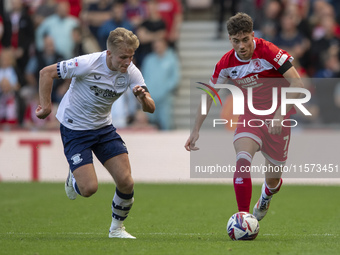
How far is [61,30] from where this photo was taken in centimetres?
1691

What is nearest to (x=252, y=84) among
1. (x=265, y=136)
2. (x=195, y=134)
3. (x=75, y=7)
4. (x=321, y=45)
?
(x=265, y=136)

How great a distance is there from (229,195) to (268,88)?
15.8 ft

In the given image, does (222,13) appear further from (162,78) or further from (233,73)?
(233,73)

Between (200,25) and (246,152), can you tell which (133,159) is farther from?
(246,152)

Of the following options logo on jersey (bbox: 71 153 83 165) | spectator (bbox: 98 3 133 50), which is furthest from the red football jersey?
spectator (bbox: 98 3 133 50)

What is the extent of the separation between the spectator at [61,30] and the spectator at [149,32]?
1586mm

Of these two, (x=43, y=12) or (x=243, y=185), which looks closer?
(x=243, y=185)

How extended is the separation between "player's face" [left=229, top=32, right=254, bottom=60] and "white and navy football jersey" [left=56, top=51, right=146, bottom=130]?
43.3 inches

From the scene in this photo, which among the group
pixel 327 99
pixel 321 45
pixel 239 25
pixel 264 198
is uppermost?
pixel 239 25

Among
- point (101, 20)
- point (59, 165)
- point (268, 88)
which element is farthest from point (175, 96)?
point (268, 88)

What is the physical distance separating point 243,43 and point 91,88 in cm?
175

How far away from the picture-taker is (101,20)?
17219 millimetres

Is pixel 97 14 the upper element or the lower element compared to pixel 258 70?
lower

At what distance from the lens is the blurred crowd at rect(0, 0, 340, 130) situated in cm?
1527
